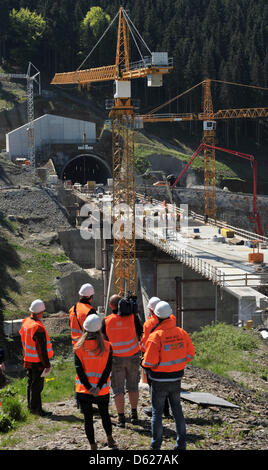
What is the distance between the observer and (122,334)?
10.8 metres

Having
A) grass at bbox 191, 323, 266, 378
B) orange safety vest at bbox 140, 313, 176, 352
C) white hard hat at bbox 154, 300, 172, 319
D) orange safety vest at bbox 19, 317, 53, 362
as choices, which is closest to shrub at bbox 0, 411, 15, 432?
orange safety vest at bbox 19, 317, 53, 362

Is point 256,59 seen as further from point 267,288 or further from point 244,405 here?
point 244,405

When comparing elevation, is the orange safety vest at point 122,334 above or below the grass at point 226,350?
above

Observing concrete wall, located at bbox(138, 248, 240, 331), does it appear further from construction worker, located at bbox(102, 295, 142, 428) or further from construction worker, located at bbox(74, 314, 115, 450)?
construction worker, located at bbox(74, 314, 115, 450)

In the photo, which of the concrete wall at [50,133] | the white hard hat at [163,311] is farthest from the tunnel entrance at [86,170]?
the white hard hat at [163,311]

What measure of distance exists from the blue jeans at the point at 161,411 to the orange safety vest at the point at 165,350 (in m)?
0.24

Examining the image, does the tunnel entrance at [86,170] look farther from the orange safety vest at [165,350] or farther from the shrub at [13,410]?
the orange safety vest at [165,350]

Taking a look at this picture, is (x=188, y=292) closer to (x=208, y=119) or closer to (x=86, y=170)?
(x=86, y=170)

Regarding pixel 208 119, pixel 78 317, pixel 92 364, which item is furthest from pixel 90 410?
pixel 208 119

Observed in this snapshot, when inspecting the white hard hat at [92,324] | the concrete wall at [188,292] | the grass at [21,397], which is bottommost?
the concrete wall at [188,292]

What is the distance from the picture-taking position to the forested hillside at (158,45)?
115 meters

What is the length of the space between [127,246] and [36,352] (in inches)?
1466
